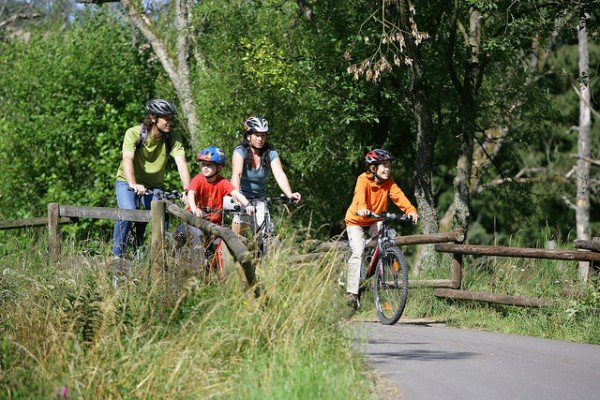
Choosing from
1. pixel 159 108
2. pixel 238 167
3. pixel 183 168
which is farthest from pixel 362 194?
pixel 159 108

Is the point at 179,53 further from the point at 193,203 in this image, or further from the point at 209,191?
the point at 193,203

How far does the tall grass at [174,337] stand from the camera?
336 inches

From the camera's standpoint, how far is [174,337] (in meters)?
9.30

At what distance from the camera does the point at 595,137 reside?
44.7 m

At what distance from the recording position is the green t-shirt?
535 inches

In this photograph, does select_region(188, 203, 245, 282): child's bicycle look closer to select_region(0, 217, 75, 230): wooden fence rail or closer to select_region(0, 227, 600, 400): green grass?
select_region(0, 227, 600, 400): green grass

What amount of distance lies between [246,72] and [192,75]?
Result: 643 centimetres

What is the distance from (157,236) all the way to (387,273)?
3.59 metres

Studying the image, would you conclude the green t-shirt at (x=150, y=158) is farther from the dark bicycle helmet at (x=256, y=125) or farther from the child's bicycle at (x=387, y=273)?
the child's bicycle at (x=387, y=273)

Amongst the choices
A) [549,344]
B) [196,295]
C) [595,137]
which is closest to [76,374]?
[196,295]

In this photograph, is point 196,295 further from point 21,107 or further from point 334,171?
point 21,107

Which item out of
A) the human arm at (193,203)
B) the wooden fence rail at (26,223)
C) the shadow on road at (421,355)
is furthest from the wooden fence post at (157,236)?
the wooden fence rail at (26,223)

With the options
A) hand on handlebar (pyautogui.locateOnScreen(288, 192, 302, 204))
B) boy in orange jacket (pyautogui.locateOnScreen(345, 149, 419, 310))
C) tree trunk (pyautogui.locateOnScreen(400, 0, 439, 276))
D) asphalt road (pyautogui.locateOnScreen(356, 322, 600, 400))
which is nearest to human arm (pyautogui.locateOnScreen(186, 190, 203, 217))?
hand on handlebar (pyautogui.locateOnScreen(288, 192, 302, 204))

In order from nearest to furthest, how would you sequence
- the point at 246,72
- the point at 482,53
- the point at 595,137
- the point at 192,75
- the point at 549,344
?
the point at 549,344
the point at 482,53
the point at 246,72
the point at 192,75
the point at 595,137
